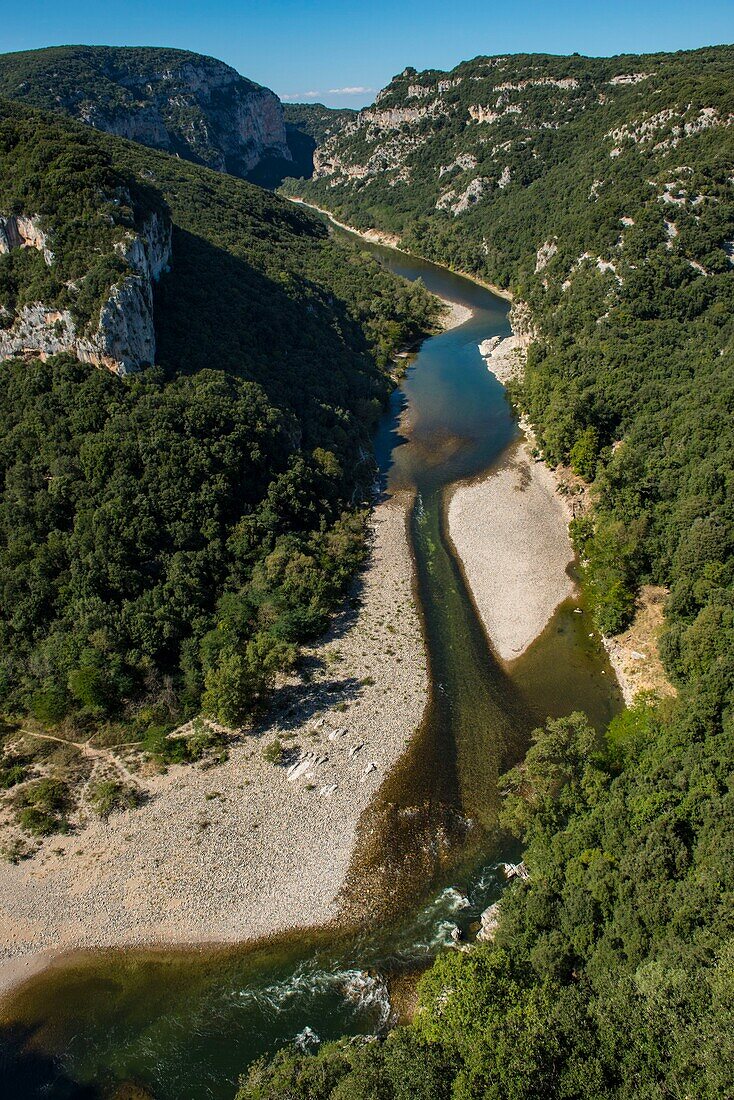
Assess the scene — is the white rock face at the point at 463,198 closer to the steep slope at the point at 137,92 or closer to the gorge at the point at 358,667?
the gorge at the point at 358,667

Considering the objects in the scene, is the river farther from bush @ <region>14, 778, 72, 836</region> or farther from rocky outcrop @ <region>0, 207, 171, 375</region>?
rocky outcrop @ <region>0, 207, 171, 375</region>

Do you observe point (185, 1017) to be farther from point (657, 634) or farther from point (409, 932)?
point (657, 634)

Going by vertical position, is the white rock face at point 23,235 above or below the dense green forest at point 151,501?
above

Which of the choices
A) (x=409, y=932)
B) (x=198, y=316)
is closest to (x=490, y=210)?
(x=198, y=316)

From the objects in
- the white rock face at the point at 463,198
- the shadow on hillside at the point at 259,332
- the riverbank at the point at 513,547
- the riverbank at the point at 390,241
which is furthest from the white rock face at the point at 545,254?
the white rock face at the point at 463,198

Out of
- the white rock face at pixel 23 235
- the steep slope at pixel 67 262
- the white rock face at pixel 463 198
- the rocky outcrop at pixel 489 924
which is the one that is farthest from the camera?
the white rock face at pixel 463 198

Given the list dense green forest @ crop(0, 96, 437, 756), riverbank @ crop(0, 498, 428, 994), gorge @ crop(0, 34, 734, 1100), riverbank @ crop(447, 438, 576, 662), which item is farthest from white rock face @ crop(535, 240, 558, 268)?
riverbank @ crop(0, 498, 428, 994)
